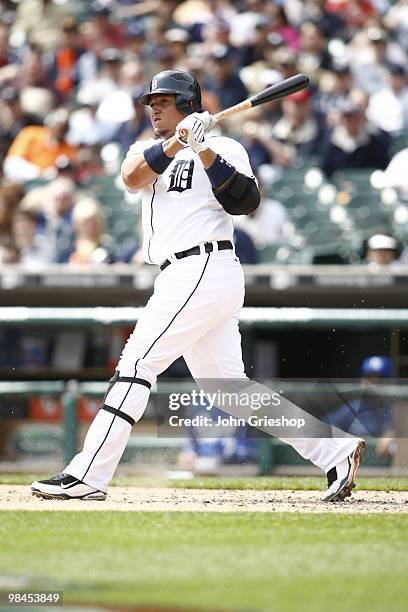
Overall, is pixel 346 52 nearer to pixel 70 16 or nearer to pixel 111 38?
pixel 111 38

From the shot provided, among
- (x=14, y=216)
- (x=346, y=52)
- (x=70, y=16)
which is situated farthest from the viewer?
(x=70, y=16)

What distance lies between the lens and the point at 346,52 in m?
12.2

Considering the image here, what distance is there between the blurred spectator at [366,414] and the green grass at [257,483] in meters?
0.34

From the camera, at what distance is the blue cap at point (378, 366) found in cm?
790

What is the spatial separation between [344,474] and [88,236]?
14.9 feet

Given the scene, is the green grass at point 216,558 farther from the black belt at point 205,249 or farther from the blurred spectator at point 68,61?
the blurred spectator at point 68,61

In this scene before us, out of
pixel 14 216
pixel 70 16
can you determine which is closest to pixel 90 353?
pixel 14 216

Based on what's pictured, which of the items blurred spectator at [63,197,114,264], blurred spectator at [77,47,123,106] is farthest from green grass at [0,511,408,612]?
blurred spectator at [77,47,123,106]

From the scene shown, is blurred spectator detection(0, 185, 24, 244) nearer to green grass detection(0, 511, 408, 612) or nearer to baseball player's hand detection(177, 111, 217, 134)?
baseball player's hand detection(177, 111, 217, 134)

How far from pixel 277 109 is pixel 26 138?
2401mm

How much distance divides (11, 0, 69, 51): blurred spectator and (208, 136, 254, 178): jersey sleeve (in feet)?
28.9

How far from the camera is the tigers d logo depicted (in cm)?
539

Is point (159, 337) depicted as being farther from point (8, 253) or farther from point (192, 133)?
point (8, 253)

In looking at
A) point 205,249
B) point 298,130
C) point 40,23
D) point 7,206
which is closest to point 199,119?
point 205,249
